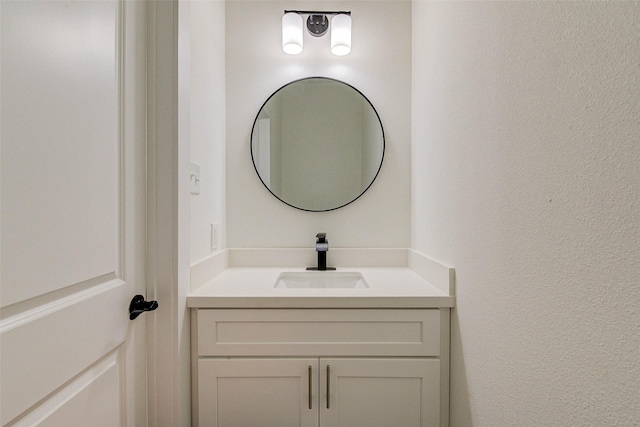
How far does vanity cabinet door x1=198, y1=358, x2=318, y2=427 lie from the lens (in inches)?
40.9

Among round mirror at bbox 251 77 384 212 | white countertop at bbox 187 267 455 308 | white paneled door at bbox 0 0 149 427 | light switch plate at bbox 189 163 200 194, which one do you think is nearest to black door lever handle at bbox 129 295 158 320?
white paneled door at bbox 0 0 149 427

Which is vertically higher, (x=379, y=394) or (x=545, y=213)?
(x=545, y=213)

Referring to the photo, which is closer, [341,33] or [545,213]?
[545,213]

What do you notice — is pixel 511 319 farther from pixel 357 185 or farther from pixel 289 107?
pixel 289 107

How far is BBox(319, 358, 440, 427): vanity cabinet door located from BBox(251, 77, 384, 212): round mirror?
31.1 inches

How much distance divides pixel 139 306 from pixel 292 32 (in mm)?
1316

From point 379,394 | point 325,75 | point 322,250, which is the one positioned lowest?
point 379,394

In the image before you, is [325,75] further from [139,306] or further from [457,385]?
[457,385]

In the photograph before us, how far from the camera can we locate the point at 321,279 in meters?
1.47

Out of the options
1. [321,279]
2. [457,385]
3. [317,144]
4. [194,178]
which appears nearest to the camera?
A: [457,385]

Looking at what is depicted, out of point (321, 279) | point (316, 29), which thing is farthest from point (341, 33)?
point (321, 279)

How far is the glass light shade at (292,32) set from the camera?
4.85 feet

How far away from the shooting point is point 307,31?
5.21ft

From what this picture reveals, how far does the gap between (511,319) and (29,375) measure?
95 cm
